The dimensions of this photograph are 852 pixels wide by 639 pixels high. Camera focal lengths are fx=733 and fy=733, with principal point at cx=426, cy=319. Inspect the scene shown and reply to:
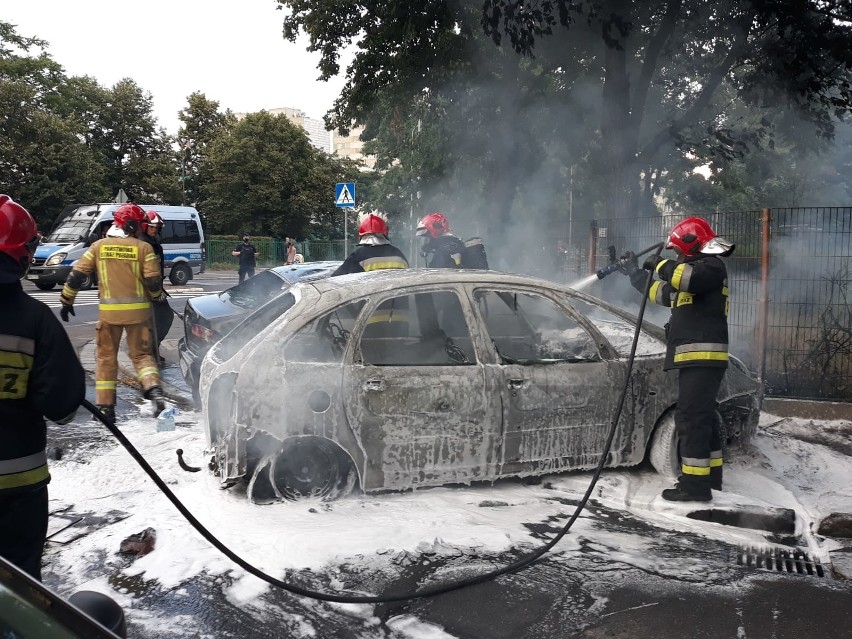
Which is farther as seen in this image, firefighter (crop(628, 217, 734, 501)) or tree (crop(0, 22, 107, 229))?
tree (crop(0, 22, 107, 229))

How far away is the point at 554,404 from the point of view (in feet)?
15.5

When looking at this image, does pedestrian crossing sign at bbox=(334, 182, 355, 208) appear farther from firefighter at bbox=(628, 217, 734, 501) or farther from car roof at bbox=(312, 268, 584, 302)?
firefighter at bbox=(628, 217, 734, 501)

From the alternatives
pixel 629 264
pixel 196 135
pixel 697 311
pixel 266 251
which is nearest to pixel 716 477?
pixel 697 311

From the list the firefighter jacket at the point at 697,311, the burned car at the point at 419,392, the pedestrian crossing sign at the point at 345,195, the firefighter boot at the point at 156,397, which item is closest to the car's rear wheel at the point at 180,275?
the pedestrian crossing sign at the point at 345,195

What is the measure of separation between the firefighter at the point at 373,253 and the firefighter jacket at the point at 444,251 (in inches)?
45.5

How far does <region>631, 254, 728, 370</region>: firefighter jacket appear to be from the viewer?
4.62 m

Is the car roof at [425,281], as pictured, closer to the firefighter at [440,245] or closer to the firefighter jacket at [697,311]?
the firefighter jacket at [697,311]

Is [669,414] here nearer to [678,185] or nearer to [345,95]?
[345,95]

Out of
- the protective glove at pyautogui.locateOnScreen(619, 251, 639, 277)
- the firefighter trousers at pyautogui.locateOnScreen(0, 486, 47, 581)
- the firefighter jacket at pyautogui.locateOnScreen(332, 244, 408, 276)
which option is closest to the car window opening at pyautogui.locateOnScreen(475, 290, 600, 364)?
the protective glove at pyautogui.locateOnScreen(619, 251, 639, 277)

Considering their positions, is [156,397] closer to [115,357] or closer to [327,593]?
[115,357]

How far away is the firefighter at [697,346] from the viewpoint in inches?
181

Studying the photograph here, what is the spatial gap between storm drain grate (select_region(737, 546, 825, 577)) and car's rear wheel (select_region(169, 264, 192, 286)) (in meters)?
22.5

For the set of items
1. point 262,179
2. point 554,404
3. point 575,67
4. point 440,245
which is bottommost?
point 554,404

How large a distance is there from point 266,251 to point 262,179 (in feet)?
16.7
